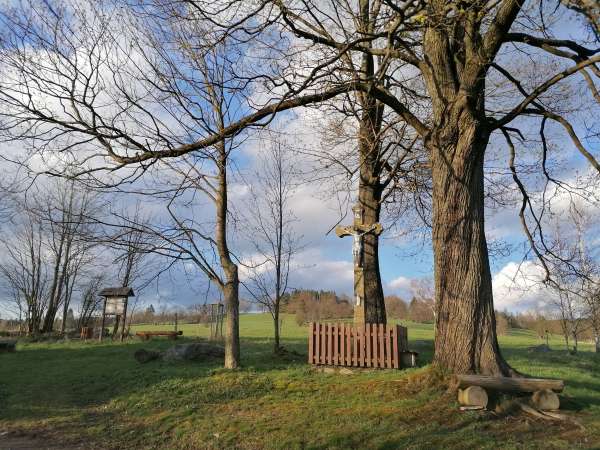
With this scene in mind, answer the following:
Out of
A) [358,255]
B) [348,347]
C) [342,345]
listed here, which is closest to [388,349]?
[348,347]

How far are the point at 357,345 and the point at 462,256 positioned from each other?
4751 mm

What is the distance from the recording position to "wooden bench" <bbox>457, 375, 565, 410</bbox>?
7.01 metres

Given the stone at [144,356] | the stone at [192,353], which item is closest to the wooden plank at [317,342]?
the stone at [192,353]

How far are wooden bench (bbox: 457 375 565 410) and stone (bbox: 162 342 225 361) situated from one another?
8802mm

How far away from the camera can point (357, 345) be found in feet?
39.3

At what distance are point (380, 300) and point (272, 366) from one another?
141 inches

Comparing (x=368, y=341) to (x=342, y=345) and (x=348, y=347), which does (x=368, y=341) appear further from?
(x=342, y=345)

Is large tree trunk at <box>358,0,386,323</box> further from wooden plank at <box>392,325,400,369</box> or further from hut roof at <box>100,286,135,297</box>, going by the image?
hut roof at <box>100,286,135,297</box>

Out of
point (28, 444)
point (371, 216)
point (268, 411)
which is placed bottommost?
point (28, 444)

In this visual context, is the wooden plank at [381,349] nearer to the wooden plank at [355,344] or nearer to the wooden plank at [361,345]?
the wooden plank at [361,345]

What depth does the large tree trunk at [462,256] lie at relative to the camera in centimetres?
789

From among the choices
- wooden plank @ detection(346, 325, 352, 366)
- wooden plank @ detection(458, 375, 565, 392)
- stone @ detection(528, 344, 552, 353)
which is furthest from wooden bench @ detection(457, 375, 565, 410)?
stone @ detection(528, 344, 552, 353)

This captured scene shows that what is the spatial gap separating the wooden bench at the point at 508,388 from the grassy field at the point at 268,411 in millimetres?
245

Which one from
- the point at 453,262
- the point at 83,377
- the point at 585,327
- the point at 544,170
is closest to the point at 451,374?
the point at 453,262
